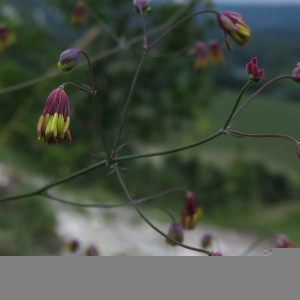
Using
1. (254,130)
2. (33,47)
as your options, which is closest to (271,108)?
(254,130)

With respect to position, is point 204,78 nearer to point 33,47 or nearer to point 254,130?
point 254,130

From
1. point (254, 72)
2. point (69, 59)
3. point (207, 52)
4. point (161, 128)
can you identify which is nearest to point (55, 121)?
point (69, 59)

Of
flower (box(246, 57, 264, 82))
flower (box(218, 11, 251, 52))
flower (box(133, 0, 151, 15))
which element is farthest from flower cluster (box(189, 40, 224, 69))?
flower (box(246, 57, 264, 82))

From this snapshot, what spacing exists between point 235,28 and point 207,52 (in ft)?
1.50

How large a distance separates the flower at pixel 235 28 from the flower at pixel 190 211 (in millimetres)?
229

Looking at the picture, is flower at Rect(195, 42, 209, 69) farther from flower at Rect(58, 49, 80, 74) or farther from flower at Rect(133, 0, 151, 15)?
flower at Rect(58, 49, 80, 74)

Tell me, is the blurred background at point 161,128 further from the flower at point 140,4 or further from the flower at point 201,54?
the flower at point 140,4

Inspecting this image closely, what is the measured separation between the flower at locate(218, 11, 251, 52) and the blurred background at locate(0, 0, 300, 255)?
1162mm

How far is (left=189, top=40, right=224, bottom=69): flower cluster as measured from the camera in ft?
2.74

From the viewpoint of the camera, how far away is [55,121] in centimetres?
35

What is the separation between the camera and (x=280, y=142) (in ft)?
5.76

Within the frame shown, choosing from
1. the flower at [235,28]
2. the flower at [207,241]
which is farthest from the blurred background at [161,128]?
the flower at [235,28]

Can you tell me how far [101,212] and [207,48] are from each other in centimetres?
116

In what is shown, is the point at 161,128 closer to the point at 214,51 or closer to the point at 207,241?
the point at 214,51
